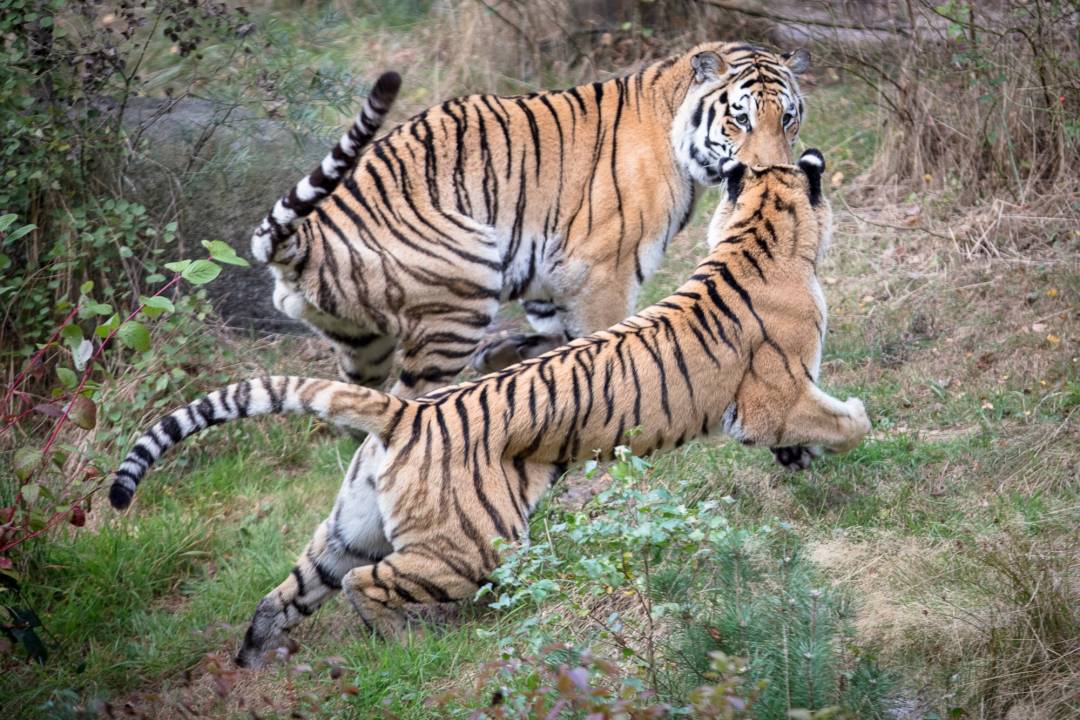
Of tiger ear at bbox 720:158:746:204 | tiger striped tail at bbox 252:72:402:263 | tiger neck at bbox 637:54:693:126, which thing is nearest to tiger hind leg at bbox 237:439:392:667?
tiger striped tail at bbox 252:72:402:263

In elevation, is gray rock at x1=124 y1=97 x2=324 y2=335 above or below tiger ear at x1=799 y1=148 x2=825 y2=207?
below

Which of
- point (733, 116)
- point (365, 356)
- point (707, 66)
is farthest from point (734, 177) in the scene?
point (365, 356)

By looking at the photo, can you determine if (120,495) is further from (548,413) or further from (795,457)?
(795,457)

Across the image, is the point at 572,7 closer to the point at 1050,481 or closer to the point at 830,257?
the point at 830,257

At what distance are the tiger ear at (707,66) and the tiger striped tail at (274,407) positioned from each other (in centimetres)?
266

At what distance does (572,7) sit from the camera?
32.1ft

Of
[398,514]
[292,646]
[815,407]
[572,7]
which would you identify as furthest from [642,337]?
[572,7]

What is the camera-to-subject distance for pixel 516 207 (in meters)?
5.99

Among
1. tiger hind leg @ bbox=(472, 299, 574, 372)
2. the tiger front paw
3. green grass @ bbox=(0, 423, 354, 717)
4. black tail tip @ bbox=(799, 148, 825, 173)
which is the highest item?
black tail tip @ bbox=(799, 148, 825, 173)

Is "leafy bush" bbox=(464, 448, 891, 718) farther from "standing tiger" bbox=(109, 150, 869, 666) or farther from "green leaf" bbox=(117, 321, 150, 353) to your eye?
"green leaf" bbox=(117, 321, 150, 353)

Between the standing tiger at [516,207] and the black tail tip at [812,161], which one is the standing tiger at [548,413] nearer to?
the black tail tip at [812,161]

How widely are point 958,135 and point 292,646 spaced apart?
17.0 ft

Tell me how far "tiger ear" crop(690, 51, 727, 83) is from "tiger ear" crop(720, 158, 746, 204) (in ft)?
3.29

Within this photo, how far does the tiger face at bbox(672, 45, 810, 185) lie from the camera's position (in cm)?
595
